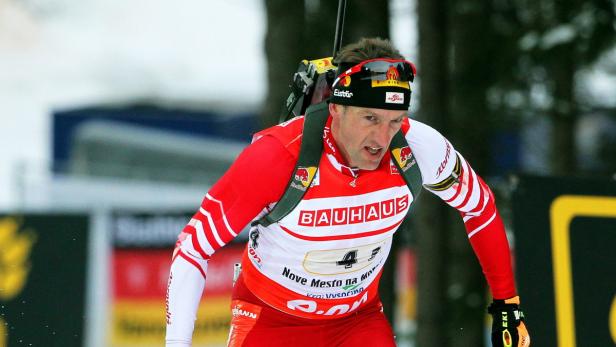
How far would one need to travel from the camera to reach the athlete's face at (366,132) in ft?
13.3

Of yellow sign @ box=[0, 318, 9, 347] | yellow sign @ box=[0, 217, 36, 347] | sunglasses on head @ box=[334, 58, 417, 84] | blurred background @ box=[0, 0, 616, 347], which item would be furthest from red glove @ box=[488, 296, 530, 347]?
yellow sign @ box=[0, 217, 36, 347]

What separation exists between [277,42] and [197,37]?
32.7m

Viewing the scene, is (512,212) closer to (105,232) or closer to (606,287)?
(606,287)

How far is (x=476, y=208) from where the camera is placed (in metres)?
4.64

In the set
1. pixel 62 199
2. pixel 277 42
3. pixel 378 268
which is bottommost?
pixel 62 199

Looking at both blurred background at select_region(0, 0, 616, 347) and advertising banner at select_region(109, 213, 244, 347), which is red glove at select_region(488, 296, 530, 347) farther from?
advertising banner at select_region(109, 213, 244, 347)

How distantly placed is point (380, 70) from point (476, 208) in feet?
2.90

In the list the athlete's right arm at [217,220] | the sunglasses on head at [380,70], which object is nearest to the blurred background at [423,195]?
the sunglasses on head at [380,70]

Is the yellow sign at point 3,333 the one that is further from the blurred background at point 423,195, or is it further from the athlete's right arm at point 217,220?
the athlete's right arm at point 217,220

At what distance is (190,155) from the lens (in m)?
19.7

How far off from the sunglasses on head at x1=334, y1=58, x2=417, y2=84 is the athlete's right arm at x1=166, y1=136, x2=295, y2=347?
449mm

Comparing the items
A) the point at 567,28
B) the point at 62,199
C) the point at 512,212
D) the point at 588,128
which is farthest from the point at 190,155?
the point at 512,212

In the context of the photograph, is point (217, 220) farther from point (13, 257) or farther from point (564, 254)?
point (13, 257)

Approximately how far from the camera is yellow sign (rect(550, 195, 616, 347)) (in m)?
5.35
